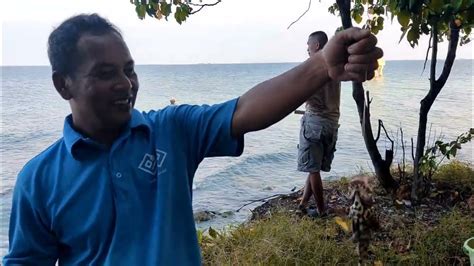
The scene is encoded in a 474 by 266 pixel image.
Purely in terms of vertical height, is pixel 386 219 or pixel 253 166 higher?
Answer: pixel 386 219

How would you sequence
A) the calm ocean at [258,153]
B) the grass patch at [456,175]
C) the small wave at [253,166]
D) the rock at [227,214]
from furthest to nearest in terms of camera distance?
the small wave at [253,166]
the calm ocean at [258,153]
the rock at [227,214]
the grass patch at [456,175]

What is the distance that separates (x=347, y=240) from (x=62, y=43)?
346 cm

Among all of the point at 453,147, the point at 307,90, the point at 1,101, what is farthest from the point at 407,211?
the point at 1,101

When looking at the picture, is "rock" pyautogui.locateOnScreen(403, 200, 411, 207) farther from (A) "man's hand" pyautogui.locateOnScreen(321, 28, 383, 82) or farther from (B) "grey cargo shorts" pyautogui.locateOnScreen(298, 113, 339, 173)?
(A) "man's hand" pyautogui.locateOnScreen(321, 28, 383, 82)

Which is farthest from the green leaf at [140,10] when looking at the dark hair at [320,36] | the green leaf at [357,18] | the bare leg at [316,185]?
the bare leg at [316,185]

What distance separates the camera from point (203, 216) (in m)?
7.20

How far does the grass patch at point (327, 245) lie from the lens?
4.05 metres

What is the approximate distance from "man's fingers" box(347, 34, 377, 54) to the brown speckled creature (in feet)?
1.71

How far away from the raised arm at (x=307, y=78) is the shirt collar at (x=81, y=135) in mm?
298

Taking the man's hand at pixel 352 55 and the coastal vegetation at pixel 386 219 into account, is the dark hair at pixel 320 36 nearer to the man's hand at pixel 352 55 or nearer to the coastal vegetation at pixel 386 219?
the coastal vegetation at pixel 386 219

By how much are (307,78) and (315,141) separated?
3837 mm

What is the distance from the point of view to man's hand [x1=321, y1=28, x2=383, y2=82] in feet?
4.43

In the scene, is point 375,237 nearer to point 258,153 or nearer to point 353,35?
point 353,35

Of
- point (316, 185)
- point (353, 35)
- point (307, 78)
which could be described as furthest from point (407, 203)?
point (353, 35)
